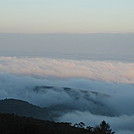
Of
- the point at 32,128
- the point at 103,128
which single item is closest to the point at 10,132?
the point at 32,128

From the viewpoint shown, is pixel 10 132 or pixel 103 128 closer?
pixel 10 132

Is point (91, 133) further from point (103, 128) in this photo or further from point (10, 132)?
point (10, 132)

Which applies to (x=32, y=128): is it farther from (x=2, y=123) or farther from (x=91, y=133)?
(x=91, y=133)

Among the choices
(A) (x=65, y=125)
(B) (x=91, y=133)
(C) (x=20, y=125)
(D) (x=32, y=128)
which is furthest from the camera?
(A) (x=65, y=125)

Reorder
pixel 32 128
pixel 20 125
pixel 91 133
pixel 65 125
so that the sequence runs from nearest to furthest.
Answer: pixel 32 128 < pixel 20 125 < pixel 91 133 < pixel 65 125

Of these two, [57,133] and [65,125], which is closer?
[57,133]

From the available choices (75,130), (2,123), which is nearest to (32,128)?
(2,123)

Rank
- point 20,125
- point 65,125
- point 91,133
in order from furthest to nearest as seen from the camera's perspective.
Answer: point 65,125
point 91,133
point 20,125

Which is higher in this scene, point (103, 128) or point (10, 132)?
point (103, 128)

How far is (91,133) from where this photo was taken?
65.9 m

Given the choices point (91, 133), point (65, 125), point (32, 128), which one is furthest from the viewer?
point (65, 125)

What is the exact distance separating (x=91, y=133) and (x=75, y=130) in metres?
2.73

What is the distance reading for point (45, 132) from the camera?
59.4 meters

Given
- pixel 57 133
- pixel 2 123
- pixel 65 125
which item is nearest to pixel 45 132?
pixel 57 133
